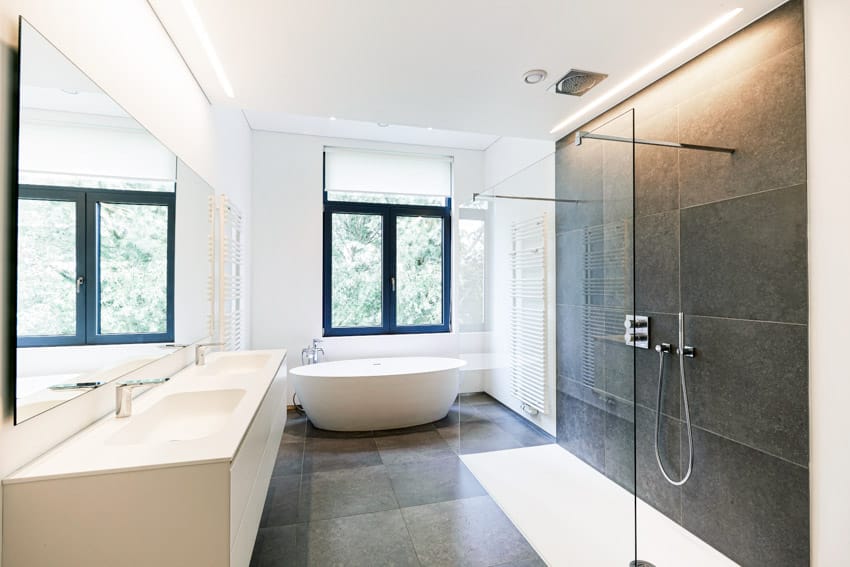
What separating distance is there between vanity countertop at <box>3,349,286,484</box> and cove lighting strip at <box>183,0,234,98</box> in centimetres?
163

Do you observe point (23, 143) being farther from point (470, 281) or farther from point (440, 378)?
point (440, 378)

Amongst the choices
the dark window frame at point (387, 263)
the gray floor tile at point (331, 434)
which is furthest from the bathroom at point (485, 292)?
the dark window frame at point (387, 263)

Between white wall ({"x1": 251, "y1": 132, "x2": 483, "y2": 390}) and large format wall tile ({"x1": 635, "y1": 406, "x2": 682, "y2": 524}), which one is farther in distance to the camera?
white wall ({"x1": 251, "y1": 132, "x2": 483, "y2": 390})

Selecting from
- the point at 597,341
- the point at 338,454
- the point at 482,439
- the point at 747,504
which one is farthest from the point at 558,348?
the point at 338,454

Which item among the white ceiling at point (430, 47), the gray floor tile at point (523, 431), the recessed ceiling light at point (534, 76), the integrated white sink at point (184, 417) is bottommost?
the gray floor tile at point (523, 431)

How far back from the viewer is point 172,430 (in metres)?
1.66

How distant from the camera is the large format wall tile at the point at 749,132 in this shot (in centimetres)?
162

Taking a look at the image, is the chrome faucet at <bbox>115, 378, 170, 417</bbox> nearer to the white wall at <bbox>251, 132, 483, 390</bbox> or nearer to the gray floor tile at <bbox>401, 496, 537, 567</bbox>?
the gray floor tile at <bbox>401, 496, 537, 567</bbox>

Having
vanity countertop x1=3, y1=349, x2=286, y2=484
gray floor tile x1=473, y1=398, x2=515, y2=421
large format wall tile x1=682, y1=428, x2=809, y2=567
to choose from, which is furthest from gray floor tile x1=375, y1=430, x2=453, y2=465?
large format wall tile x1=682, y1=428, x2=809, y2=567

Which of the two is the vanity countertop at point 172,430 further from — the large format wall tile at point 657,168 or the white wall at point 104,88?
the large format wall tile at point 657,168

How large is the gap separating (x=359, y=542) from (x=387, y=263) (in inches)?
117

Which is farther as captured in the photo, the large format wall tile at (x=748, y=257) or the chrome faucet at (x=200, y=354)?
the chrome faucet at (x=200, y=354)

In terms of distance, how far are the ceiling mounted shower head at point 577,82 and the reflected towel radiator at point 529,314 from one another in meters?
0.83

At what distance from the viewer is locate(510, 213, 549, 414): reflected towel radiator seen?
2.90 metres
